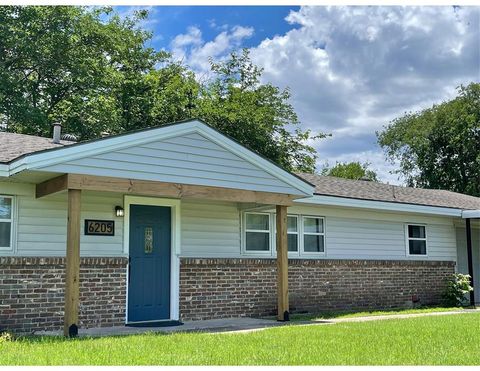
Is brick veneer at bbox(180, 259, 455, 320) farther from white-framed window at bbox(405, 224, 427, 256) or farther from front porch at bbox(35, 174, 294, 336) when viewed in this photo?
front porch at bbox(35, 174, 294, 336)

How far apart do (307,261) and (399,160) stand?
98.0 feet

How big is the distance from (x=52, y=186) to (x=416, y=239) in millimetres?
10322

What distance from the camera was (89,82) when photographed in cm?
2341

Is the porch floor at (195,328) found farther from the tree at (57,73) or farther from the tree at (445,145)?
A: the tree at (445,145)

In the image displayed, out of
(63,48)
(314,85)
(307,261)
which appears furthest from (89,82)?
(307,261)

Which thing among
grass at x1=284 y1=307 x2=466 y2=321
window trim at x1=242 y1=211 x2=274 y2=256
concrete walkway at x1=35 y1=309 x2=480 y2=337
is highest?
window trim at x1=242 y1=211 x2=274 y2=256

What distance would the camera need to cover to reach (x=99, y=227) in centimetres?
991

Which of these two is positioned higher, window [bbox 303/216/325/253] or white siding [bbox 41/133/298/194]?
white siding [bbox 41/133/298/194]

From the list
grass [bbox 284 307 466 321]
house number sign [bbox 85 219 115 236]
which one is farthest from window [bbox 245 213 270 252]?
house number sign [bbox 85 219 115 236]

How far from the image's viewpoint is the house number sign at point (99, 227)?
9798 mm

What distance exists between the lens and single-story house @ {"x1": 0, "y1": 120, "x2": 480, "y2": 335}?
29.0 feet

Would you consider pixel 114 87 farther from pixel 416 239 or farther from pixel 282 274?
pixel 282 274

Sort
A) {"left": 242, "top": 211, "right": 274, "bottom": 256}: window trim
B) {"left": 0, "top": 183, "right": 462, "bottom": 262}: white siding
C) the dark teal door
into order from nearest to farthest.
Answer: {"left": 0, "top": 183, "right": 462, "bottom": 262}: white siding → the dark teal door → {"left": 242, "top": 211, "right": 274, "bottom": 256}: window trim

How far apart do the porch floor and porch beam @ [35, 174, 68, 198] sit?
2.22 metres
